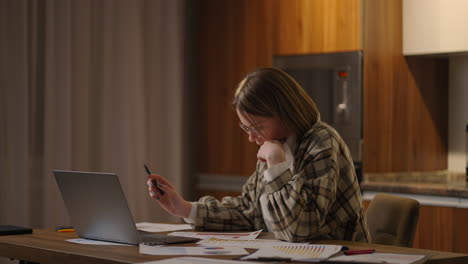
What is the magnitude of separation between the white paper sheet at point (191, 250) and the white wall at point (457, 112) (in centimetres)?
254

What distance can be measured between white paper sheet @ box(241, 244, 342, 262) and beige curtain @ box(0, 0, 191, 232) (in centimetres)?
236

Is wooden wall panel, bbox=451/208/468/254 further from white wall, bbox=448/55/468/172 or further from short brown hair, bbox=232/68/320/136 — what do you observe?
short brown hair, bbox=232/68/320/136

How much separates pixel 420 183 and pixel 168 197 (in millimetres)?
1693

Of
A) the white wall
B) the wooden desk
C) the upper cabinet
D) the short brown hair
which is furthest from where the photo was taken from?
the white wall

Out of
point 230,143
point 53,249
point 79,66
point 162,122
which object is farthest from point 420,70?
point 53,249

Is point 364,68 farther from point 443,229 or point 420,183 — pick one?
point 443,229

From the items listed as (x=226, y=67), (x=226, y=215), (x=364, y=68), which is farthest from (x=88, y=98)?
(x=226, y=215)

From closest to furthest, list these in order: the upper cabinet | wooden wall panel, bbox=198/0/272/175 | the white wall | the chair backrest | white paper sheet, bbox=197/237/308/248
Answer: white paper sheet, bbox=197/237/308/248 → the chair backrest → the upper cabinet → the white wall → wooden wall panel, bbox=198/0/272/175

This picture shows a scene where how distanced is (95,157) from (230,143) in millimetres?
853

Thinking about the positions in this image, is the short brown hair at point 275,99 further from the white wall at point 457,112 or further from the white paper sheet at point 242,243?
the white wall at point 457,112

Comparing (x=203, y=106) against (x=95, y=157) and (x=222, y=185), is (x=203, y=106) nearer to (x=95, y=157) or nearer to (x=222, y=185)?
(x=222, y=185)

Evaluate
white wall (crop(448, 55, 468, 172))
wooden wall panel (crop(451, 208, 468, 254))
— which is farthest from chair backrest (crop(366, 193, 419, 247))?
white wall (crop(448, 55, 468, 172))

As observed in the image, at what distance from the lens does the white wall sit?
4.03 m

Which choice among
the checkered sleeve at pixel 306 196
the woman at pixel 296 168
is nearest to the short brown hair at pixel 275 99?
the woman at pixel 296 168
